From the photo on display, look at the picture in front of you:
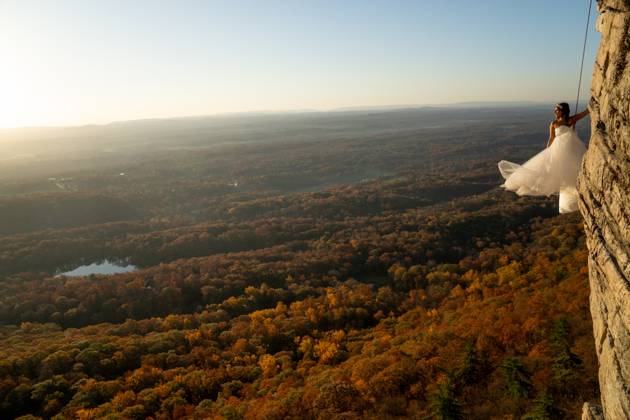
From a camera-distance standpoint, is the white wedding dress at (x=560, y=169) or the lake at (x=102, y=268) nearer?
the white wedding dress at (x=560, y=169)

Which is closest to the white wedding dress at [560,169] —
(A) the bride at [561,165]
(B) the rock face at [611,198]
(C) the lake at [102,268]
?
(A) the bride at [561,165]

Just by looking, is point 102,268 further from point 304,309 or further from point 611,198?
point 611,198

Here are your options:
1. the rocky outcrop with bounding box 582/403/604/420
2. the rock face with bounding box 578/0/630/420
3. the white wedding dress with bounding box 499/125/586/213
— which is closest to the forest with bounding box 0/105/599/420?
the rocky outcrop with bounding box 582/403/604/420

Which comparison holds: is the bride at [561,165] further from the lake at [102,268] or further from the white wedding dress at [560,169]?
the lake at [102,268]

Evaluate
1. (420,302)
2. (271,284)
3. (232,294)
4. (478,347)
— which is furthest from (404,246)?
(478,347)

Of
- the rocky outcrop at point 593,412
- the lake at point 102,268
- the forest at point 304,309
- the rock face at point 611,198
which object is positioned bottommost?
the lake at point 102,268
